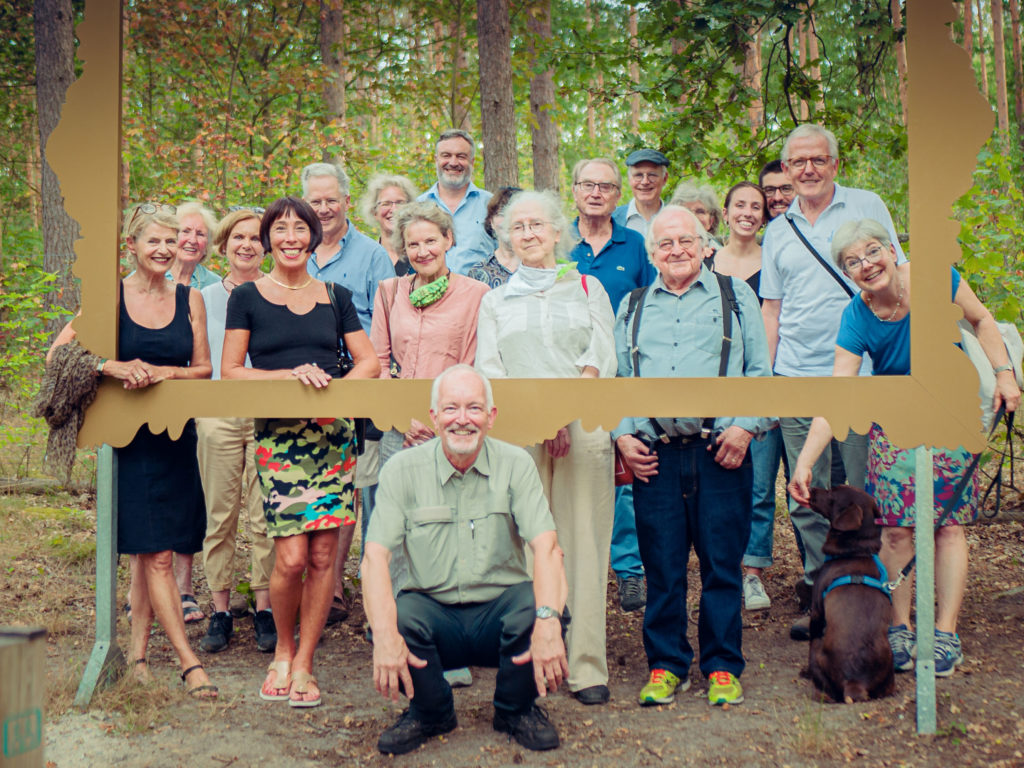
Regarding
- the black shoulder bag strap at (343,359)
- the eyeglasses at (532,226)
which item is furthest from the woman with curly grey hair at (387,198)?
the eyeglasses at (532,226)

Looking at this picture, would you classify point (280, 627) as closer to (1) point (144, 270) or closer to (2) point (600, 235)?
(1) point (144, 270)

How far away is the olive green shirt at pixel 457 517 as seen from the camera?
3.35 meters

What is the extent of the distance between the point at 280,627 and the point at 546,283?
1.73 metres

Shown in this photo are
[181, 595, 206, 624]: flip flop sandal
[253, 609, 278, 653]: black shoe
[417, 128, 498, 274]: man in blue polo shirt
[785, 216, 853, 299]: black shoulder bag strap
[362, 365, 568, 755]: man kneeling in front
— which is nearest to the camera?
[362, 365, 568, 755]: man kneeling in front

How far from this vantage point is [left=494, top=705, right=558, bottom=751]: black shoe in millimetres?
3346

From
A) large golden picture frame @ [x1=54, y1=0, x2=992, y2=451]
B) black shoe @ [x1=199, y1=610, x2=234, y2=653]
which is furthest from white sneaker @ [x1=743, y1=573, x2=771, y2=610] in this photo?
black shoe @ [x1=199, y1=610, x2=234, y2=653]

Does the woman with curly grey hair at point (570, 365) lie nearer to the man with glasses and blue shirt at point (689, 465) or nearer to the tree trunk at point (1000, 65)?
the man with glasses and blue shirt at point (689, 465)

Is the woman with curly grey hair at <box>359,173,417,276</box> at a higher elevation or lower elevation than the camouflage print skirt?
higher

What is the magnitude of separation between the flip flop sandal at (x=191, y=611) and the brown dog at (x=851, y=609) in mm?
3036

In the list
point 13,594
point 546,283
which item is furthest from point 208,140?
point 546,283

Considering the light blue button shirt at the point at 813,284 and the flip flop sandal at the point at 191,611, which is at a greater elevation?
the light blue button shirt at the point at 813,284

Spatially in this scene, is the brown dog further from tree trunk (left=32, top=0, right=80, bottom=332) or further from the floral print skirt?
tree trunk (left=32, top=0, right=80, bottom=332)

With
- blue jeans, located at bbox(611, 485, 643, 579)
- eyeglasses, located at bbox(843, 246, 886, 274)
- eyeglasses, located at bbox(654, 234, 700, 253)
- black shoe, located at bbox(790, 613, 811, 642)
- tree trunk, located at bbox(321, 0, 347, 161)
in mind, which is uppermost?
tree trunk, located at bbox(321, 0, 347, 161)

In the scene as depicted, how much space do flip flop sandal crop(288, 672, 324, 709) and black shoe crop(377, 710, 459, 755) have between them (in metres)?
0.49
